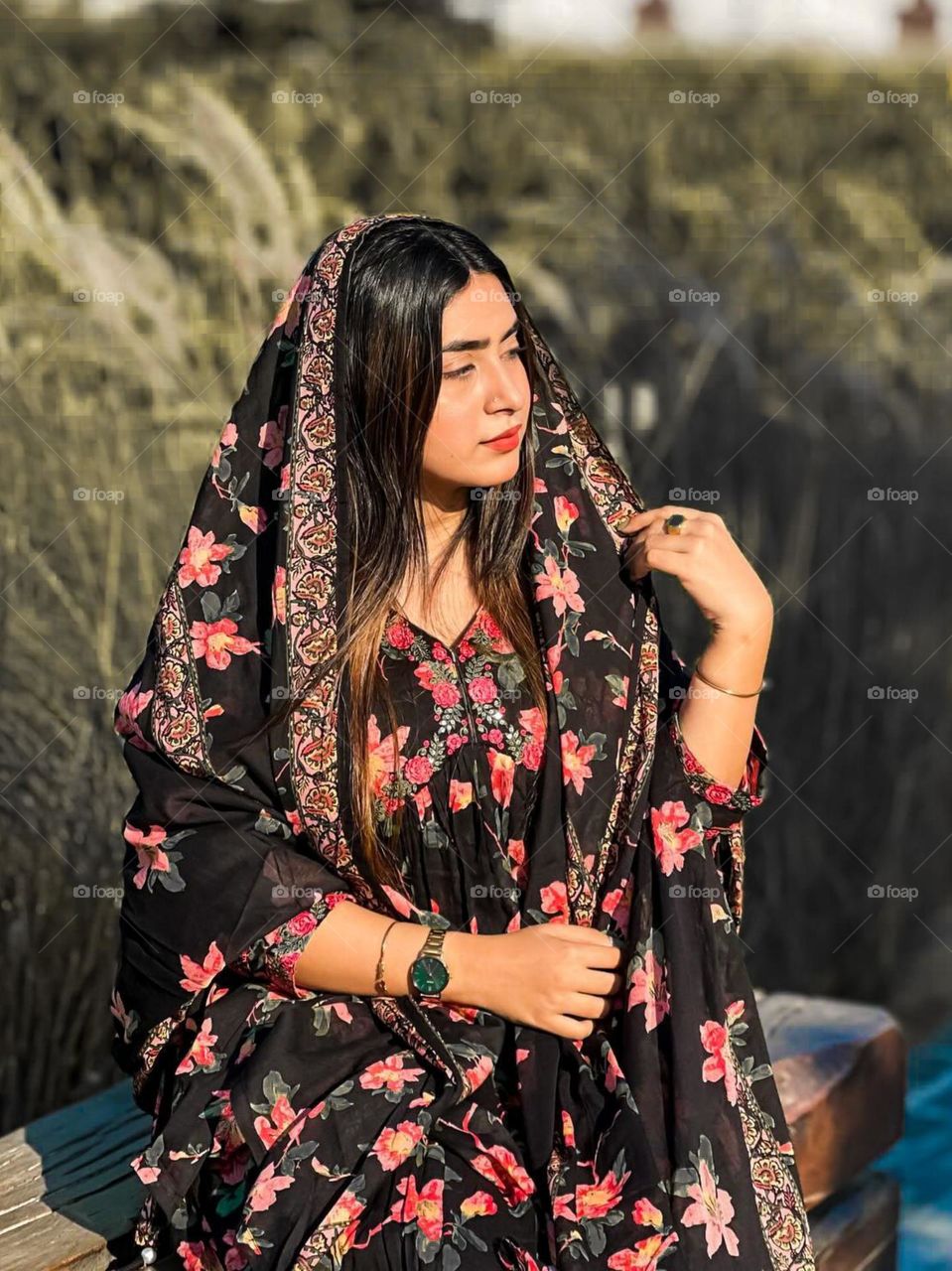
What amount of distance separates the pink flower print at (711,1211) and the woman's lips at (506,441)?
86cm

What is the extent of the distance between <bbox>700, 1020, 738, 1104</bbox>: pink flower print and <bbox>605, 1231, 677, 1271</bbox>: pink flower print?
18 cm

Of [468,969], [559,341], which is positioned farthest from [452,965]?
[559,341]

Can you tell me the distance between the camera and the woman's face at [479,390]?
2.13 metres

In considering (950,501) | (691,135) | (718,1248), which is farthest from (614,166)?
(718,1248)

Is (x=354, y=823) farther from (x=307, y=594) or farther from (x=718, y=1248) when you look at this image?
(x=718, y=1248)

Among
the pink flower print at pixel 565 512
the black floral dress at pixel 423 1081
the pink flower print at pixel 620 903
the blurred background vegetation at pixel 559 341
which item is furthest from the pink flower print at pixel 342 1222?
the blurred background vegetation at pixel 559 341

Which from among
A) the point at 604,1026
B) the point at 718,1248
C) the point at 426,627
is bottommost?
the point at 718,1248

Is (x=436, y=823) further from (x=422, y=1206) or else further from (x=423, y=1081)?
(x=422, y=1206)

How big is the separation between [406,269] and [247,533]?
39 cm

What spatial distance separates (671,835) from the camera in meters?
2.12

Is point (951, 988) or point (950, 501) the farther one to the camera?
point (951, 988)

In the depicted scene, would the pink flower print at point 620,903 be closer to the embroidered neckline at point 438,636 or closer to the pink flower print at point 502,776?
the pink flower print at point 502,776

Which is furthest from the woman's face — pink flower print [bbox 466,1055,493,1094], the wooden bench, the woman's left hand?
the wooden bench

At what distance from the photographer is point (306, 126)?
427cm
